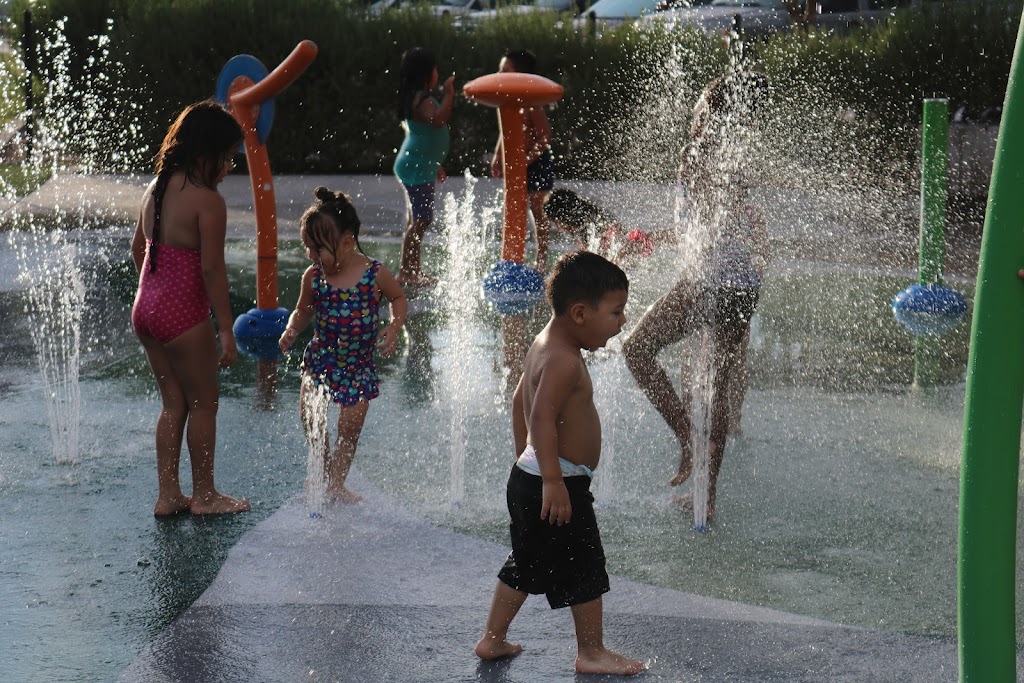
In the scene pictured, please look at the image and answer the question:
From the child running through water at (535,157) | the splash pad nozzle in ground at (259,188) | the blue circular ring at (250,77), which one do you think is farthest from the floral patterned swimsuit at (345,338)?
the child running through water at (535,157)

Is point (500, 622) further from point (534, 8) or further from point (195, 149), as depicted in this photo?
point (534, 8)

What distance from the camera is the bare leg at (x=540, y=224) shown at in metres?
9.30

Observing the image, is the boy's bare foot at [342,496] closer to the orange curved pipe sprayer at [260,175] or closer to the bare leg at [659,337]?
the bare leg at [659,337]

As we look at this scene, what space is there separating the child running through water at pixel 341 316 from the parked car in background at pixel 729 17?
40.8 ft

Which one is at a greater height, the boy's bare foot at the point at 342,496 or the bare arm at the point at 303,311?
the bare arm at the point at 303,311

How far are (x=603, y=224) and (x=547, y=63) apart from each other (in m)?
9.22

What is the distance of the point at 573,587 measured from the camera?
3.41m

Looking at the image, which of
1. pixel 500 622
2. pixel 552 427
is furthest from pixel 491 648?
pixel 552 427

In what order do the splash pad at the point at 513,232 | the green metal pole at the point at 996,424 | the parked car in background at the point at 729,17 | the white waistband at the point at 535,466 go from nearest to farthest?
the green metal pole at the point at 996,424
the white waistband at the point at 535,466
the splash pad at the point at 513,232
the parked car in background at the point at 729,17

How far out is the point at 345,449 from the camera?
483 cm

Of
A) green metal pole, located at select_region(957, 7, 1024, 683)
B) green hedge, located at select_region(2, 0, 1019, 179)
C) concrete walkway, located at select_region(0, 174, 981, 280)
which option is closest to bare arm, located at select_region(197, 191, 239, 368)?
green metal pole, located at select_region(957, 7, 1024, 683)

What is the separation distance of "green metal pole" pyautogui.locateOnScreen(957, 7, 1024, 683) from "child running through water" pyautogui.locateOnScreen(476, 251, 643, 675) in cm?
111

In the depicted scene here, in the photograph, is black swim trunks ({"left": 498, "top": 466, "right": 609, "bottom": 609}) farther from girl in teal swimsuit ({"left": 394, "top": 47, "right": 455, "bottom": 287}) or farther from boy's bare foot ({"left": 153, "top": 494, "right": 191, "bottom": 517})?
girl in teal swimsuit ({"left": 394, "top": 47, "right": 455, "bottom": 287})

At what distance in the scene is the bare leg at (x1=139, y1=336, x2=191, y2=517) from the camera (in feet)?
15.4
